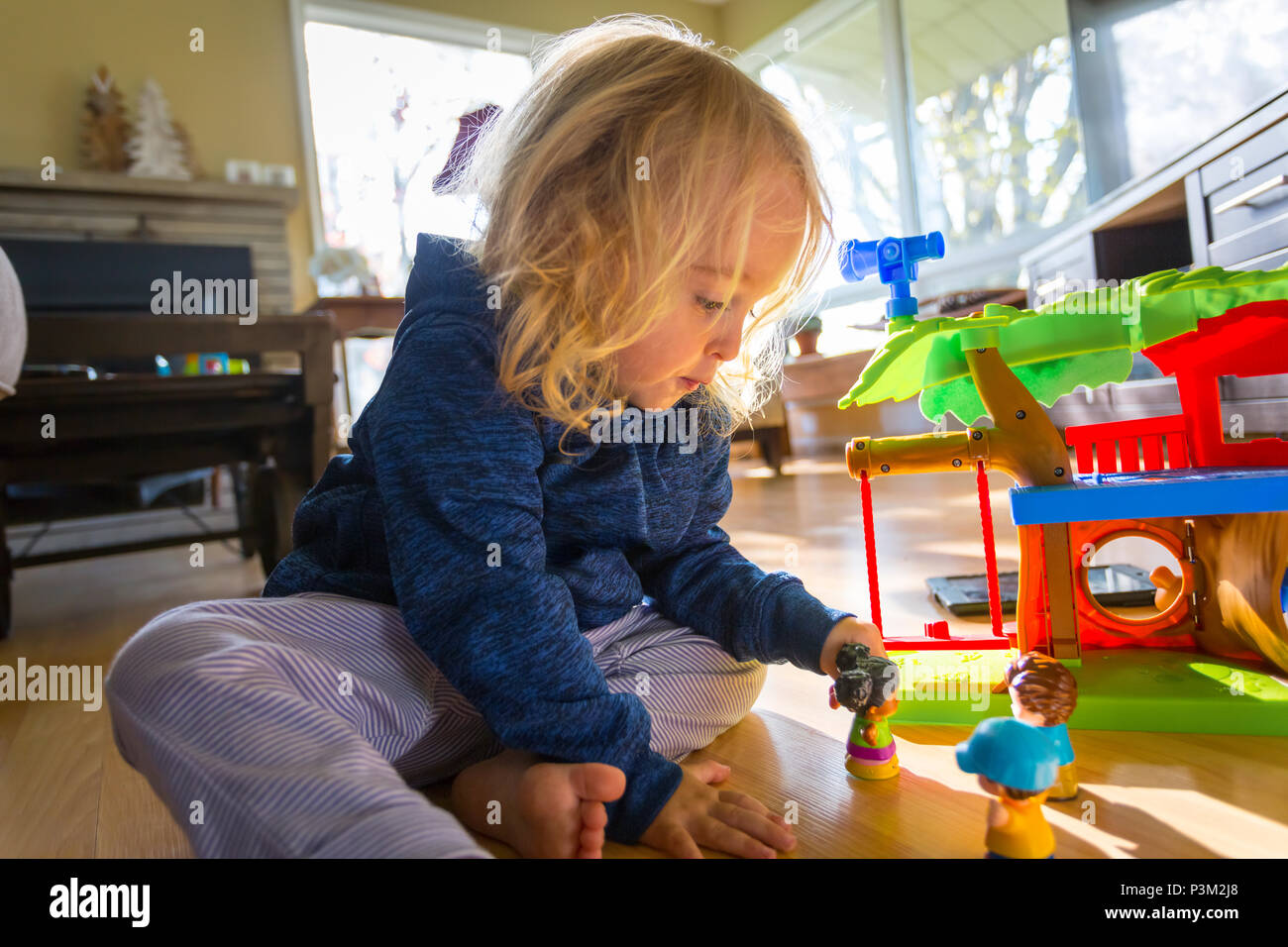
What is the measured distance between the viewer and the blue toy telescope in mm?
792

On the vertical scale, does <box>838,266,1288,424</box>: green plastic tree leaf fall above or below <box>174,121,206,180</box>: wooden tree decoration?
below

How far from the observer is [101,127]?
12.0 feet

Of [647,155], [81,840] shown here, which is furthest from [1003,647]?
[81,840]

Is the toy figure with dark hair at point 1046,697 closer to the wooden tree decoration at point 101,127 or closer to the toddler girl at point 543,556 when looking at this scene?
the toddler girl at point 543,556

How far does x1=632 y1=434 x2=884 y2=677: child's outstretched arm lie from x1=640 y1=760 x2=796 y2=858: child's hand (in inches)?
6.3

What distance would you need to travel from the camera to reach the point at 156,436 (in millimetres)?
1624

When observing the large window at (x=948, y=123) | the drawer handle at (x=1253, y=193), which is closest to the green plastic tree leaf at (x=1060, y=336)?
the drawer handle at (x=1253, y=193)

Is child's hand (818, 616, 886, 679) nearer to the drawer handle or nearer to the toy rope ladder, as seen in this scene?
the toy rope ladder

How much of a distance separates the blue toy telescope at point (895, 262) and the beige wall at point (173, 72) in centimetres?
378

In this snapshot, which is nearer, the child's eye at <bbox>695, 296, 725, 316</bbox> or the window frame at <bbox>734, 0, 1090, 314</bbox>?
the child's eye at <bbox>695, 296, 725, 316</bbox>

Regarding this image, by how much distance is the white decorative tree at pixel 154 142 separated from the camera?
3723 mm
